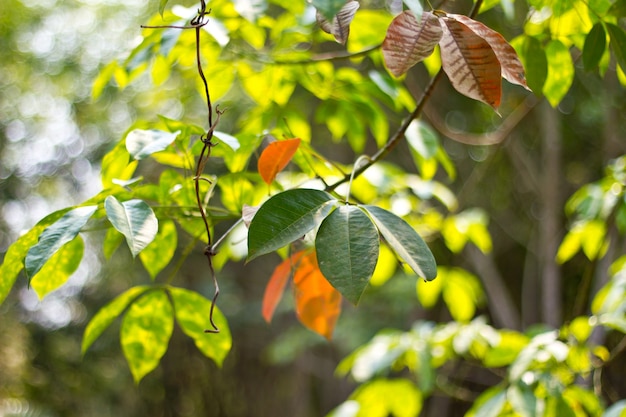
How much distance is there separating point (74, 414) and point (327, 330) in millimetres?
3686

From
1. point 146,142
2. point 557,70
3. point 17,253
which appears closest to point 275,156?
point 146,142

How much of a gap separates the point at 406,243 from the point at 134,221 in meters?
0.20

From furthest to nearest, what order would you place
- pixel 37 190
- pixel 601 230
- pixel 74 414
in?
pixel 74 414
pixel 37 190
pixel 601 230

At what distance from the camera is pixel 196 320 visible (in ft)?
2.23

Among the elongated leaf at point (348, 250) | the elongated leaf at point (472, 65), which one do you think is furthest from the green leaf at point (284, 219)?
the elongated leaf at point (472, 65)

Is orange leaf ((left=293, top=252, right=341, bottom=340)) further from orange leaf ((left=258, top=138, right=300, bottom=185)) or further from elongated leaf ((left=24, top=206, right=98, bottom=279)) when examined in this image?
elongated leaf ((left=24, top=206, right=98, bottom=279))

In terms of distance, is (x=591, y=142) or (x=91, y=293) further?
(x=91, y=293)

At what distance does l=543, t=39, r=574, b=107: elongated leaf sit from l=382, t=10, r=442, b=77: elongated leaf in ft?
1.09

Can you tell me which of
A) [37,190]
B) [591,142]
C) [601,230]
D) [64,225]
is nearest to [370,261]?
[64,225]

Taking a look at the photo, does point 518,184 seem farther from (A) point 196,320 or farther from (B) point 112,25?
(A) point 196,320

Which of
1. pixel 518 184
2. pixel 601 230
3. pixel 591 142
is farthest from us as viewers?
pixel 518 184

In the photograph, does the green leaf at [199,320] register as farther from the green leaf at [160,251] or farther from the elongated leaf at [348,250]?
the elongated leaf at [348,250]

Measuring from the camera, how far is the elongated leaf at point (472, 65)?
46cm

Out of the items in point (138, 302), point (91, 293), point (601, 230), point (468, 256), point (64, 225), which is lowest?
point (91, 293)
